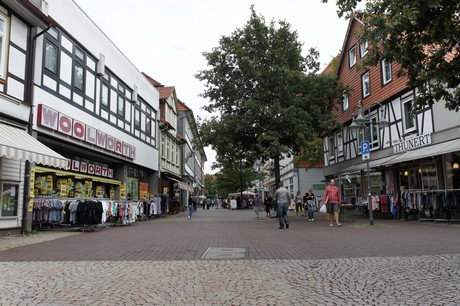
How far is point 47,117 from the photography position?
1428cm

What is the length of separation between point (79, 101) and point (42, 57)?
3.31 meters

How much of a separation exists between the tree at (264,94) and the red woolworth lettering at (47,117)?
11.0 meters

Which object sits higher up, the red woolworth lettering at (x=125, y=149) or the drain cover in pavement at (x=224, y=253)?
the red woolworth lettering at (x=125, y=149)

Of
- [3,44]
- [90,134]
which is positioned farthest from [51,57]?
[90,134]

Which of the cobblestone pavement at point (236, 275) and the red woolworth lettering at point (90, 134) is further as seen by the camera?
the red woolworth lettering at point (90, 134)

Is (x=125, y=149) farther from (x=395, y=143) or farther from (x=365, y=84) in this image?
(x=365, y=84)

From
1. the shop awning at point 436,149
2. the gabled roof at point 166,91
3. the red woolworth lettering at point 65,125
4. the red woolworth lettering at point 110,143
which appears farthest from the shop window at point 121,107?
the shop awning at point 436,149

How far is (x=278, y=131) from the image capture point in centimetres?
2350

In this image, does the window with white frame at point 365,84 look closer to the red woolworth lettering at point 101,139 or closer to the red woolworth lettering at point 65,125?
the red woolworth lettering at point 101,139

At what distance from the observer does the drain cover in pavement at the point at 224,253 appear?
8.31m

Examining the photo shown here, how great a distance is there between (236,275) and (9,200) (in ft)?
30.4

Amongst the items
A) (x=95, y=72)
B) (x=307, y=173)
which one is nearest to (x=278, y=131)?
(x=95, y=72)

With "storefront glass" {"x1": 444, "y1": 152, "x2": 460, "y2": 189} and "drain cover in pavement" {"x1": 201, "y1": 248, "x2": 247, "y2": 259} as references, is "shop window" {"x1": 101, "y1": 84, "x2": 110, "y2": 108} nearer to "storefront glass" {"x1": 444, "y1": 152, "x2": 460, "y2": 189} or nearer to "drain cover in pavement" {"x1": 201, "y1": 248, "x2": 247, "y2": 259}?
"drain cover in pavement" {"x1": 201, "y1": 248, "x2": 247, "y2": 259}

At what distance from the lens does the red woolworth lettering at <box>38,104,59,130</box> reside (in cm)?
1387
